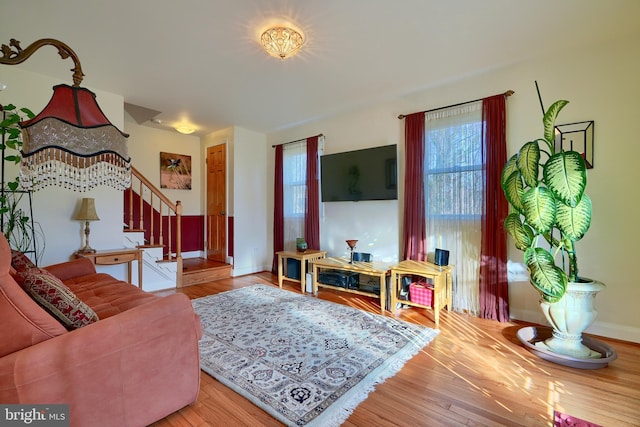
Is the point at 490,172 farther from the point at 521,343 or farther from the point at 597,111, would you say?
the point at 521,343

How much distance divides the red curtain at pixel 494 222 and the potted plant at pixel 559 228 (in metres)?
0.58

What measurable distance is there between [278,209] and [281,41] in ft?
10.1

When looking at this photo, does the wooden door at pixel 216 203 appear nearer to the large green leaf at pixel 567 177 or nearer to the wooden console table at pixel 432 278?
the wooden console table at pixel 432 278

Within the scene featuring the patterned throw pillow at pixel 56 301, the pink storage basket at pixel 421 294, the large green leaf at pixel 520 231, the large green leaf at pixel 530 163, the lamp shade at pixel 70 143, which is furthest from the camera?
the pink storage basket at pixel 421 294

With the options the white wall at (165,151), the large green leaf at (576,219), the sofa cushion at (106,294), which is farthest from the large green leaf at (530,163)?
the white wall at (165,151)

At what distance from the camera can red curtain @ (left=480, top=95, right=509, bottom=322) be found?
289 centimetres

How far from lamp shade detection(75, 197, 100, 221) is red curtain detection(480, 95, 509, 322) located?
437 centimetres

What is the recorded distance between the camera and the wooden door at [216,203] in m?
5.24

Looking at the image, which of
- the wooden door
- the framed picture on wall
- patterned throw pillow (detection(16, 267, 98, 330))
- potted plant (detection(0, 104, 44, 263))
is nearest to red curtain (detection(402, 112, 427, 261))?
patterned throw pillow (detection(16, 267, 98, 330))

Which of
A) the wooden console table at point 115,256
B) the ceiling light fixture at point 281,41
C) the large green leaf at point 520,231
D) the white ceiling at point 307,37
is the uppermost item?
the white ceiling at point 307,37

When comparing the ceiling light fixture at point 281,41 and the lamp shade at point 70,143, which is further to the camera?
the ceiling light fixture at point 281,41

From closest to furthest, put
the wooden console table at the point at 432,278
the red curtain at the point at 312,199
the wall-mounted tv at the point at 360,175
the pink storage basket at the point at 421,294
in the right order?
the wooden console table at the point at 432,278 → the pink storage basket at the point at 421,294 → the wall-mounted tv at the point at 360,175 → the red curtain at the point at 312,199

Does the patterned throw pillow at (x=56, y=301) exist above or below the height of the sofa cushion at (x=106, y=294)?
above

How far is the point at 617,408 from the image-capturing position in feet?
5.36
